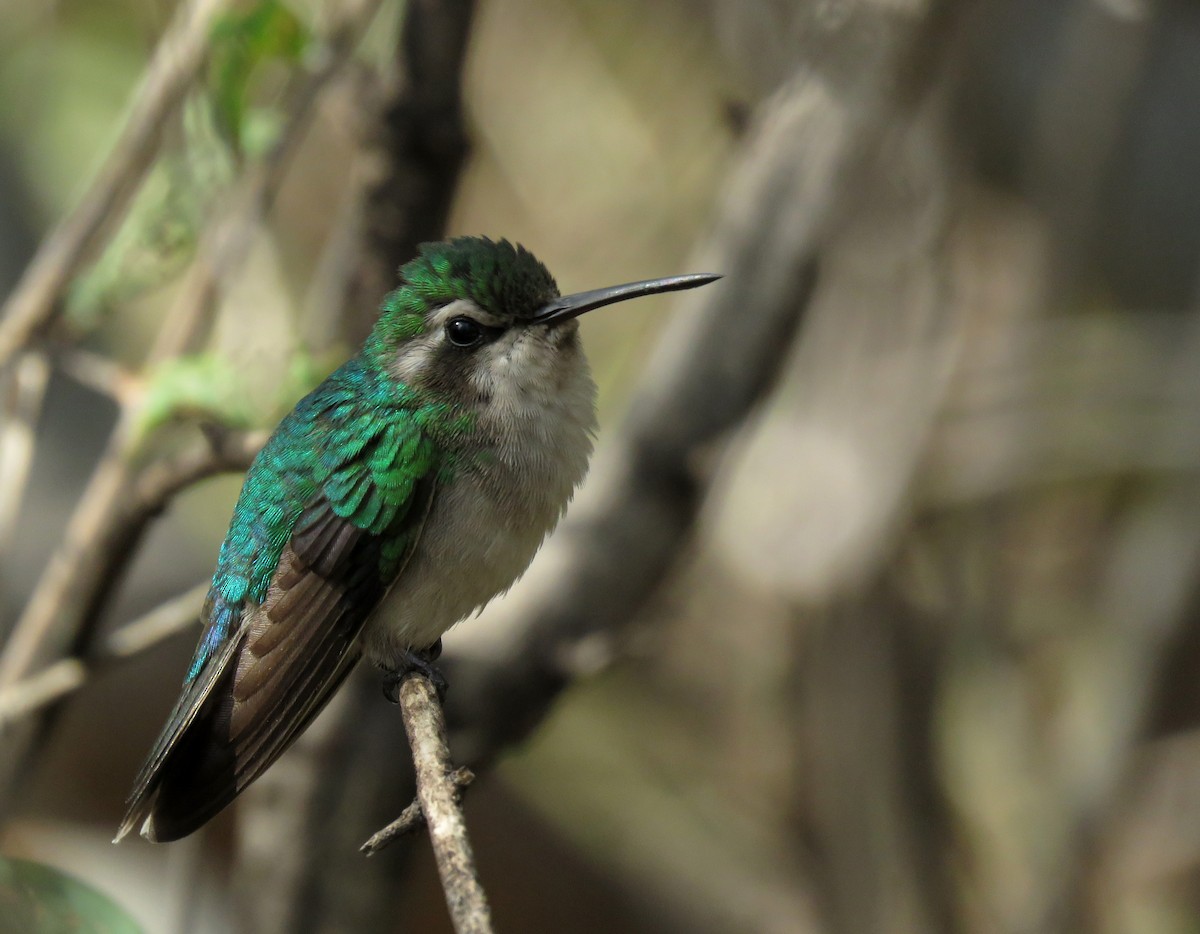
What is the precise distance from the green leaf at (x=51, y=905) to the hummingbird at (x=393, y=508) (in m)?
0.15

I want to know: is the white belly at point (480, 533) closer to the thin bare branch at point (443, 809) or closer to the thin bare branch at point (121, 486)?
the thin bare branch at point (443, 809)

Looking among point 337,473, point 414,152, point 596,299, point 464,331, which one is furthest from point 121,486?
point 596,299

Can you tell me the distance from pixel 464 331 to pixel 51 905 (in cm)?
155

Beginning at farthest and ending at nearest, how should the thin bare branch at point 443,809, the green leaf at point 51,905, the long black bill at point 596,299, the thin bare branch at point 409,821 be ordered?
the long black bill at point 596,299, the green leaf at point 51,905, the thin bare branch at point 409,821, the thin bare branch at point 443,809

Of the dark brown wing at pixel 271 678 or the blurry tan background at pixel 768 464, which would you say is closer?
the dark brown wing at pixel 271 678

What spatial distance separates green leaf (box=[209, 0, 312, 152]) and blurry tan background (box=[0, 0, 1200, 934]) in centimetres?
7

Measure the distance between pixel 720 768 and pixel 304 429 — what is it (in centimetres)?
450

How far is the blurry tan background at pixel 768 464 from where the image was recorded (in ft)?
13.8

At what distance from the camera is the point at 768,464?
20.5ft

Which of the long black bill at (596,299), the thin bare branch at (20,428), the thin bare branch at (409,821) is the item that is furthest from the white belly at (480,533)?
the thin bare branch at (20,428)

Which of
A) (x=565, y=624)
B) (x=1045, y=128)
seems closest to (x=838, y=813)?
(x=565, y=624)

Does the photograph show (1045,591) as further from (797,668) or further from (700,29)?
(700,29)

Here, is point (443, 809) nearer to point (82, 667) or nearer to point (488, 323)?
point (488, 323)

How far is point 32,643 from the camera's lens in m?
3.59
